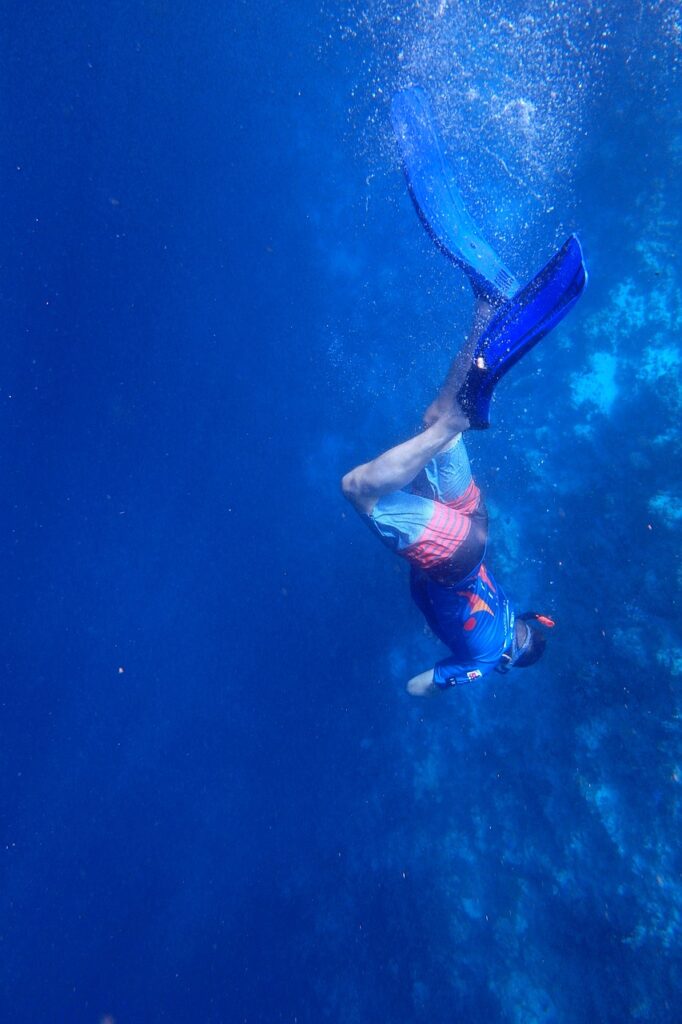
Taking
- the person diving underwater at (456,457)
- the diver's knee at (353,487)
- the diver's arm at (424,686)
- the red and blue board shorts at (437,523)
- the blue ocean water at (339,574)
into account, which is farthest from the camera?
the blue ocean water at (339,574)

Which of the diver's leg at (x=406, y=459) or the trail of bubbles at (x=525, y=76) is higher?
the trail of bubbles at (x=525, y=76)

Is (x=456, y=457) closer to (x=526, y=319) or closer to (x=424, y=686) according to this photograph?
(x=526, y=319)

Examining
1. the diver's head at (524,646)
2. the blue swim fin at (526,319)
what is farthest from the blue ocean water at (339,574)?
the blue swim fin at (526,319)

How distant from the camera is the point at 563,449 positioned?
8.83 meters

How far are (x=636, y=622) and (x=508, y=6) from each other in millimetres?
10826

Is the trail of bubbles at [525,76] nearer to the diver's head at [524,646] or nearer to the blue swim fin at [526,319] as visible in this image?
the diver's head at [524,646]

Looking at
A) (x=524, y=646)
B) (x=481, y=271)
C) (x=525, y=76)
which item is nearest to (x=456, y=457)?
(x=481, y=271)

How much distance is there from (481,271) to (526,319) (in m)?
1.22

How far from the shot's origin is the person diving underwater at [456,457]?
2904mm

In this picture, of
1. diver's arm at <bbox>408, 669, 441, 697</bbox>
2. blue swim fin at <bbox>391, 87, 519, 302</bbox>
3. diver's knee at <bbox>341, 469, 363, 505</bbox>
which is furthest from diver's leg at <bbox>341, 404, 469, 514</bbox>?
diver's arm at <bbox>408, 669, 441, 697</bbox>

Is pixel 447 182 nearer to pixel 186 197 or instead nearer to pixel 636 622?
pixel 636 622

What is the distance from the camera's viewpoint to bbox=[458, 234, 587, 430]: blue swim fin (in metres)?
2.63

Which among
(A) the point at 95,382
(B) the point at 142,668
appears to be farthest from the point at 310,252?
(B) the point at 142,668

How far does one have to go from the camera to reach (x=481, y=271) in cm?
387
